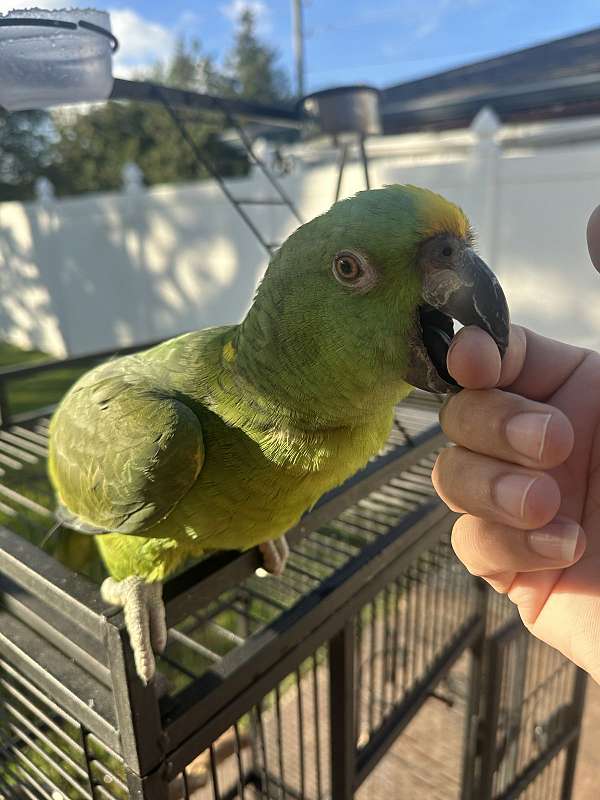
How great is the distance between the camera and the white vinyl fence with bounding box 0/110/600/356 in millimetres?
3688

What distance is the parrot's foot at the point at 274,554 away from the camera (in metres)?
0.96

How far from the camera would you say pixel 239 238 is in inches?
211

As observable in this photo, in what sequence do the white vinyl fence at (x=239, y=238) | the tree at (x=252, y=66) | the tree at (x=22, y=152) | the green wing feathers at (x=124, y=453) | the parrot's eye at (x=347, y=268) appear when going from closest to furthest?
the parrot's eye at (x=347, y=268) < the green wing feathers at (x=124, y=453) < the white vinyl fence at (x=239, y=238) < the tree at (x=22, y=152) < the tree at (x=252, y=66)

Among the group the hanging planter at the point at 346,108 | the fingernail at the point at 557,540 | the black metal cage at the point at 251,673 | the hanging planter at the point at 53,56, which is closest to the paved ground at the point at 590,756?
the black metal cage at the point at 251,673

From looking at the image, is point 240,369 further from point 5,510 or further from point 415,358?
point 5,510

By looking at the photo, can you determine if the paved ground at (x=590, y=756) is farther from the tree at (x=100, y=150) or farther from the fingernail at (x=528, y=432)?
the tree at (x=100, y=150)

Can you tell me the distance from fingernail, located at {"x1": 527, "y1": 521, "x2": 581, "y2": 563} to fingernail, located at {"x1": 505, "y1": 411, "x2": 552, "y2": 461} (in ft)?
0.33

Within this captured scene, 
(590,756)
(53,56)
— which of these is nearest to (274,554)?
(53,56)

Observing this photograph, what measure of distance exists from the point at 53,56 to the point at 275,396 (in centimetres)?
73

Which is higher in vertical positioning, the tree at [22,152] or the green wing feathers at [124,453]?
the tree at [22,152]

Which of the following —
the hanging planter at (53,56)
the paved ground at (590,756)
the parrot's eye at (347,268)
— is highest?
the hanging planter at (53,56)

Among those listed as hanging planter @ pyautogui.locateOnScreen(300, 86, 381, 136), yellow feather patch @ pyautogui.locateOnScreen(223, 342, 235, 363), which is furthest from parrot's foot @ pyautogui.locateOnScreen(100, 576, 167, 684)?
hanging planter @ pyautogui.locateOnScreen(300, 86, 381, 136)

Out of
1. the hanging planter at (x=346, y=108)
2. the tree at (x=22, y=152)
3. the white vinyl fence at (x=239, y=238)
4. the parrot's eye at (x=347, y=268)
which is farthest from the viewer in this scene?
the tree at (x=22, y=152)

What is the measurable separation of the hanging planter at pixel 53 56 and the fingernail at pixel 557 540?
1.02 m
